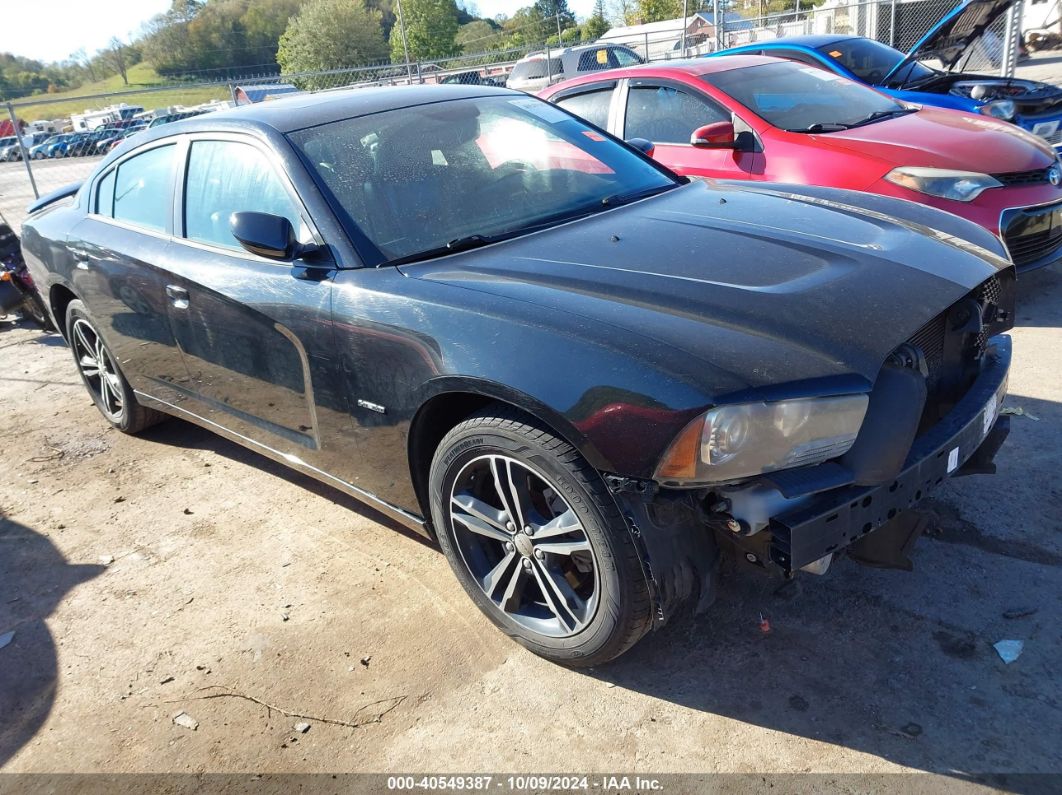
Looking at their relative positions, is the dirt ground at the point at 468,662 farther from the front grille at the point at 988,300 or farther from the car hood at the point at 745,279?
the car hood at the point at 745,279

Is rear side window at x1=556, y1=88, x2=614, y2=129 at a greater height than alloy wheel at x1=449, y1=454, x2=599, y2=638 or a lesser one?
greater

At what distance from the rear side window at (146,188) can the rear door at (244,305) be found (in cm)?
16

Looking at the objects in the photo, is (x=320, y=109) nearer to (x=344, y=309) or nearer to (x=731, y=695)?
(x=344, y=309)

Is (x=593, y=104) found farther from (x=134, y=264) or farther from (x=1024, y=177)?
(x=134, y=264)

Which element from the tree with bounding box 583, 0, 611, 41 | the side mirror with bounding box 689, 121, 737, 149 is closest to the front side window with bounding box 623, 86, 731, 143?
the side mirror with bounding box 689, 121, 737, 149

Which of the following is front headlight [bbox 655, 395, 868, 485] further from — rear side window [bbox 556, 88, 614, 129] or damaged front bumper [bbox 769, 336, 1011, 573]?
rear side window [bbox 556, 88, 614, 129]

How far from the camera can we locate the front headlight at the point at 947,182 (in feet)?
16.2

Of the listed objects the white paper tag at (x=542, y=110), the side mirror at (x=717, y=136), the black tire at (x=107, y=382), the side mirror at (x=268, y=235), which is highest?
the white paper tag at (x=542, y=110)

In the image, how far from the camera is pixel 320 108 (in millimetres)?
3430

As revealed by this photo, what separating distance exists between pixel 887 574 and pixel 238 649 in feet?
7.31

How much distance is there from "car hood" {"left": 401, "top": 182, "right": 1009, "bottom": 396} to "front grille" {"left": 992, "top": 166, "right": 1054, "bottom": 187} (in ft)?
7.96

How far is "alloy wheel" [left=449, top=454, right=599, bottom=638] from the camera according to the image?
8.02 feet

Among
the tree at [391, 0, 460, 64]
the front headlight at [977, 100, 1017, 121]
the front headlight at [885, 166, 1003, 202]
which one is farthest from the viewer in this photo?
the tree at [391, 0, 460, 64]

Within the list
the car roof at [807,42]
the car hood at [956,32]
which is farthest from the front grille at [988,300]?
the car roof at [807,42]
